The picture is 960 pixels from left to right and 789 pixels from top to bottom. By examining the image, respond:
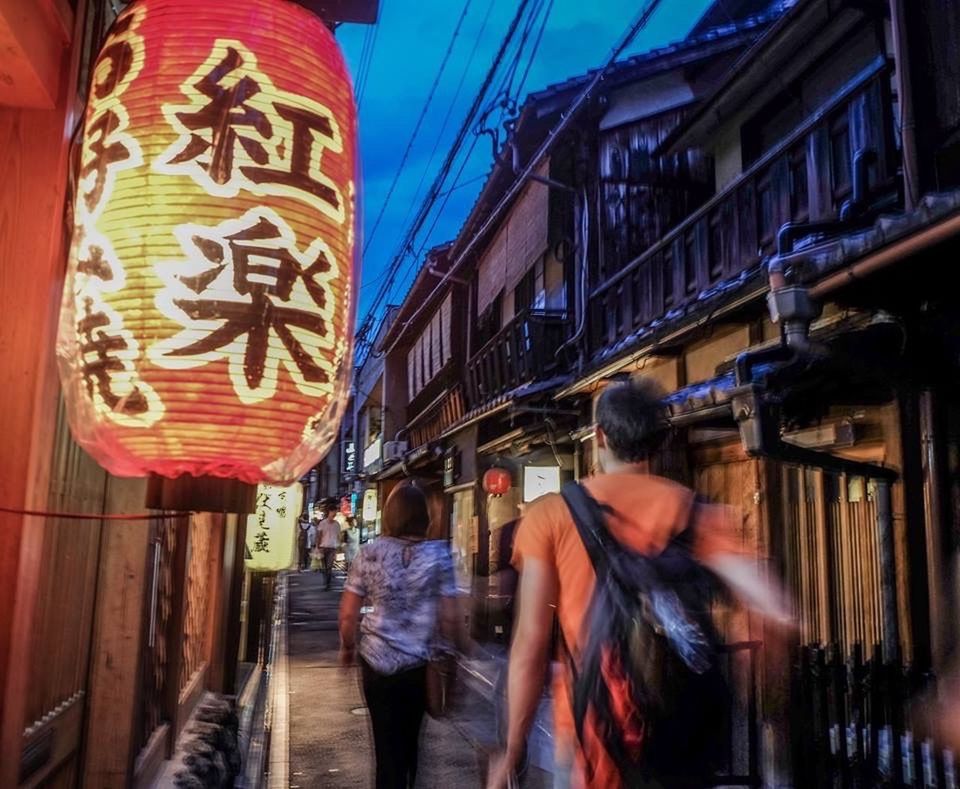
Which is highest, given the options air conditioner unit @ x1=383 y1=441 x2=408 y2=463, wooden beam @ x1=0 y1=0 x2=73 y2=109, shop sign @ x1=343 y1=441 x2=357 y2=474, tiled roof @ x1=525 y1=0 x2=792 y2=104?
tiled roof @ x1=525 y1=0 x2=792 y2=104

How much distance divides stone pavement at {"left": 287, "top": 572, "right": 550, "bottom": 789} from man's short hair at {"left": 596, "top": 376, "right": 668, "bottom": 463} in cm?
180

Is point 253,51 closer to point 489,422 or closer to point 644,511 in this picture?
point 644,511

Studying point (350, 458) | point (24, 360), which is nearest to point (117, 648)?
point (24, 360)

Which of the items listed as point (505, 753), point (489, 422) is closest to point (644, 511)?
point (505, 753)

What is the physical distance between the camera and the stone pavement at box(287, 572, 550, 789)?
8516 mm

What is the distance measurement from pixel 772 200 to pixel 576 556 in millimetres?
7335

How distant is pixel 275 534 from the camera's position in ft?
39.8

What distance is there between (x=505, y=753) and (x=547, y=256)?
15273 millimetres

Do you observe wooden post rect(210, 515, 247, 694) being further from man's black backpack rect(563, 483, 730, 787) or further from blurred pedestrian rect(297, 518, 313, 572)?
blurred pedestrian rect(297, 518, 313, 572)

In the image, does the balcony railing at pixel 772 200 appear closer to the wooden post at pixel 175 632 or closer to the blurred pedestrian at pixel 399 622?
the blurred pedestrian at pixel 399 622

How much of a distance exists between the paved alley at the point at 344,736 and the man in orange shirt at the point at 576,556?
2.91 metres

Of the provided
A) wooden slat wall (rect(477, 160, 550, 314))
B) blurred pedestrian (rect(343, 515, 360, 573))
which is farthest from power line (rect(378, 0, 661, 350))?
blurred pedestrian (rect(343, 515, 360, 573))

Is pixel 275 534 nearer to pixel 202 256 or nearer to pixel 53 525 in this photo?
pixel 53 525

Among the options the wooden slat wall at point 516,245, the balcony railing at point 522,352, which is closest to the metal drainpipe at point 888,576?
the balcony railing at point 522,352
